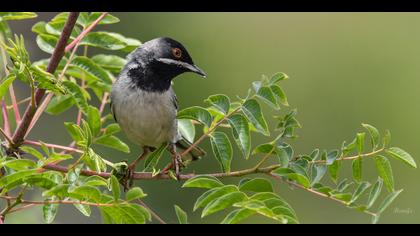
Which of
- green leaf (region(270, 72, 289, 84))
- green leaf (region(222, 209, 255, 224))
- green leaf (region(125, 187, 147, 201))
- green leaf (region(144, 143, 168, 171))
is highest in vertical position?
green leaf (region(270, 72, 289, 84))

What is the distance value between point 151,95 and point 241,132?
1841mm

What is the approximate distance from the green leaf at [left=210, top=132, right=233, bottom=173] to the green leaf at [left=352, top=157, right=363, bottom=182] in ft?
2.19

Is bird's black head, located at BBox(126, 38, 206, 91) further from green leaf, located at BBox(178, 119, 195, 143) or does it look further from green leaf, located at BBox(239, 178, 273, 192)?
green leaf, located at BBox(239, 178, 273, 192)

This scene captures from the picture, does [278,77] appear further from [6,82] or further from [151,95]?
[151,95]

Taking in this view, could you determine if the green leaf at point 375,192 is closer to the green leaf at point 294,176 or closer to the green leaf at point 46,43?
the green leaf at point 294,176

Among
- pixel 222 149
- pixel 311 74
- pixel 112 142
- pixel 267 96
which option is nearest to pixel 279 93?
pixel 267 96

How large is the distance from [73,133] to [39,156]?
42 centimetres

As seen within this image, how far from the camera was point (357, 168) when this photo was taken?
3.72m

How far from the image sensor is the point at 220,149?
3799 mm

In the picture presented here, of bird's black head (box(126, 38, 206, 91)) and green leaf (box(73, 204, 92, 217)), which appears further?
bird's black head (box(126, 38, 206, 91))

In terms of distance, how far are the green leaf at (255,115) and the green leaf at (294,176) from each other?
0.21 meters

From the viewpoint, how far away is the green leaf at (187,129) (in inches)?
188

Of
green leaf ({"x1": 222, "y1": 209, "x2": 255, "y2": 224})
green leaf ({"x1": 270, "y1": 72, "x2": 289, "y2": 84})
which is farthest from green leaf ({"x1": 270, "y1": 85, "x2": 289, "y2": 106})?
green leaf ({"x1": 222, "y1": 209, "x2": 255, "y2": 224})

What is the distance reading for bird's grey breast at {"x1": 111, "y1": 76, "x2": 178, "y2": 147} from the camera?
537cm
